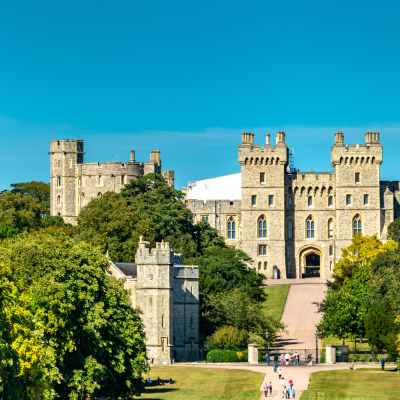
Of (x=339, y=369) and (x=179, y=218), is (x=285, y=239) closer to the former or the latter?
(x=179, y=218)

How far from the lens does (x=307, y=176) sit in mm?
90188

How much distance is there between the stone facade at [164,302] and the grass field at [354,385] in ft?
32.4

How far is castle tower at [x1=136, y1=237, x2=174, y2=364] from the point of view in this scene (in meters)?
54.0

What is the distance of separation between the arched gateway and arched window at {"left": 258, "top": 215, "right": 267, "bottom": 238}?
12.8ft

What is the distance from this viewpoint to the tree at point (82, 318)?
3531cm

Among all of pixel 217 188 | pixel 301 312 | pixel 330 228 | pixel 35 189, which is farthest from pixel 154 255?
pixel 35 189

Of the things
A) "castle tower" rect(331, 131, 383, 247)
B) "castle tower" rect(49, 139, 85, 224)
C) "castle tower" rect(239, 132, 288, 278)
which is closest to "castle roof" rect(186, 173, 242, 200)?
"castle tower" rect(239, 132, 288, 278)

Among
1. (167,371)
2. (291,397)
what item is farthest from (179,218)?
(291,397)

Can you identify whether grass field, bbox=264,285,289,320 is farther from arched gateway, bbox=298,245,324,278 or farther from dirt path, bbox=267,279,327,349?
arched gateway, bbox=298,245,324,278

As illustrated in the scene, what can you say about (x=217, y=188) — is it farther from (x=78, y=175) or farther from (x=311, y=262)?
(x=78, y=175)

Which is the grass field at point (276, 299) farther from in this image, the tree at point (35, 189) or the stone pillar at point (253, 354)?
the tree at point (35, 189)

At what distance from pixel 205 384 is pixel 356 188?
46454mm

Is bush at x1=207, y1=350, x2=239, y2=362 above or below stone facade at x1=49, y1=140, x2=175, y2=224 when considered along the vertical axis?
below

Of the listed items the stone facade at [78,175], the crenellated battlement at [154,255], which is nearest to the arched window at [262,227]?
the stone facade at [78,175]
